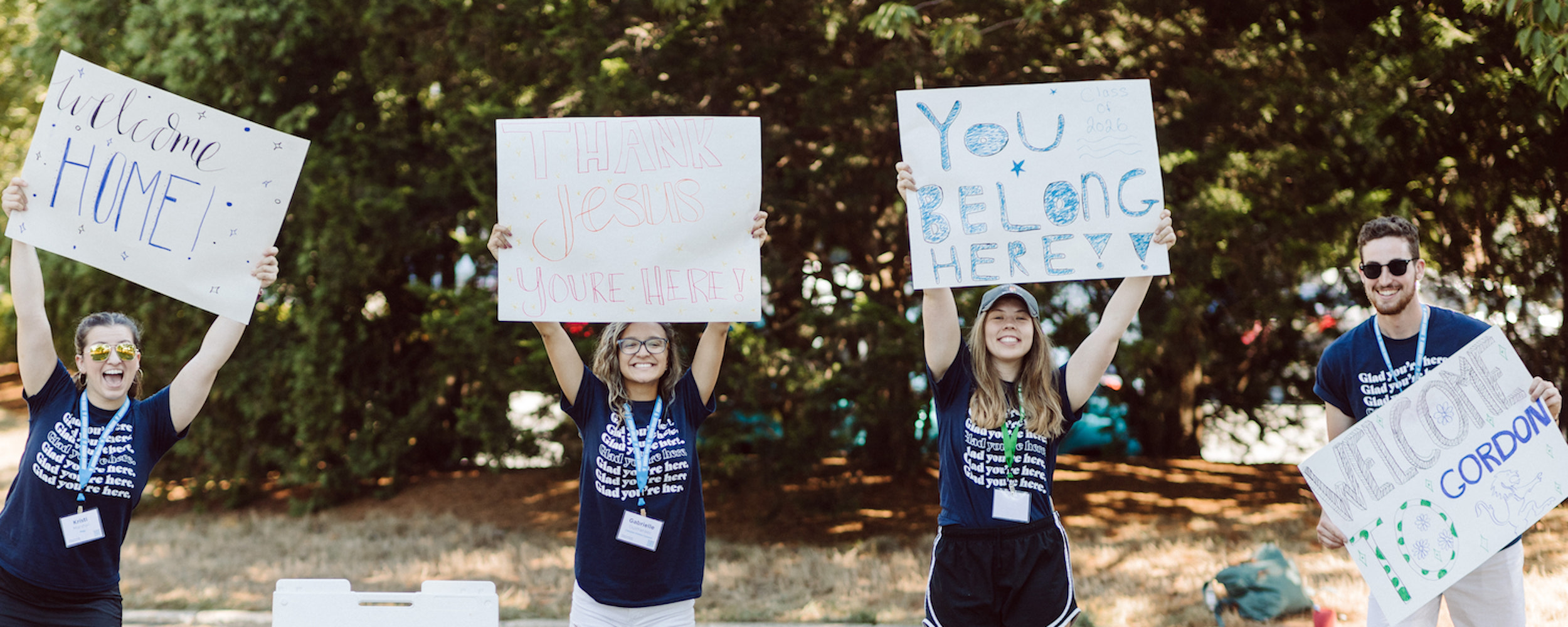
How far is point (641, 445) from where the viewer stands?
3482mm

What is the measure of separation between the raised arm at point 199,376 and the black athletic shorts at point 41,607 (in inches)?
22.1

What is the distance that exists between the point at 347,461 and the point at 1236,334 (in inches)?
291

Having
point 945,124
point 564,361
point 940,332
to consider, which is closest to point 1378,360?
point 940,332

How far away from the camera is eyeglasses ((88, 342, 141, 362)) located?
3340 millimetres

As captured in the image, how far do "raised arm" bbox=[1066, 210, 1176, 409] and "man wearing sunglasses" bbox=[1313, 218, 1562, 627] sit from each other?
0.67 meters

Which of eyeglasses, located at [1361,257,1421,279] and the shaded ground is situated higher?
eyeglasses, located at [1361,257,1421,279]

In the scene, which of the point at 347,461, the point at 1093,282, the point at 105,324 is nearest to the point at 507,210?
the point at 105,324

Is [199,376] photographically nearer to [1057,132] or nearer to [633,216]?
[633,216]

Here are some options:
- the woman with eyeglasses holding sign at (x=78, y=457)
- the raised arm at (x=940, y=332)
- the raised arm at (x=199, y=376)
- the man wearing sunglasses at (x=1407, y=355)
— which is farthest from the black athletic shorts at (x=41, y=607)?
the man wearing sunglasses at (x=1407, y=355)

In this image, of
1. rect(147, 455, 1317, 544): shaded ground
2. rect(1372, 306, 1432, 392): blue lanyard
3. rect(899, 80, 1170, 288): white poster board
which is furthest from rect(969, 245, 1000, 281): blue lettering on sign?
rect(147, 455, 1317, 544): shaded ground

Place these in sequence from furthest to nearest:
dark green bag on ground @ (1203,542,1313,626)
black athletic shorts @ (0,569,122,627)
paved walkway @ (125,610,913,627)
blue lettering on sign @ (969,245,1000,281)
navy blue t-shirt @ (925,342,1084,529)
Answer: paved walkway @ (125,610,913,627) < dark green bag on ground @ (1203,542,1313,626) < blue lettering on sign @ (969,245,1000,281) < navy blue t-shirt @ (925,342,1084,529) < black athletic shorts @ (0,569,122,627)

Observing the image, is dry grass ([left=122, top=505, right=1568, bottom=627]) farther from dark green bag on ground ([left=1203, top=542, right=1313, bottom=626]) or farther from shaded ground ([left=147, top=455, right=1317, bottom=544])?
shaded ground ([left=147, top=455, right=1317, bottom=544])

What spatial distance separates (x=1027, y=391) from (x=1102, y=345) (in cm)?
27

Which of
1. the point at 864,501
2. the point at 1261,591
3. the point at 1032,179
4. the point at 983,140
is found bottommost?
the point at 1261,591
